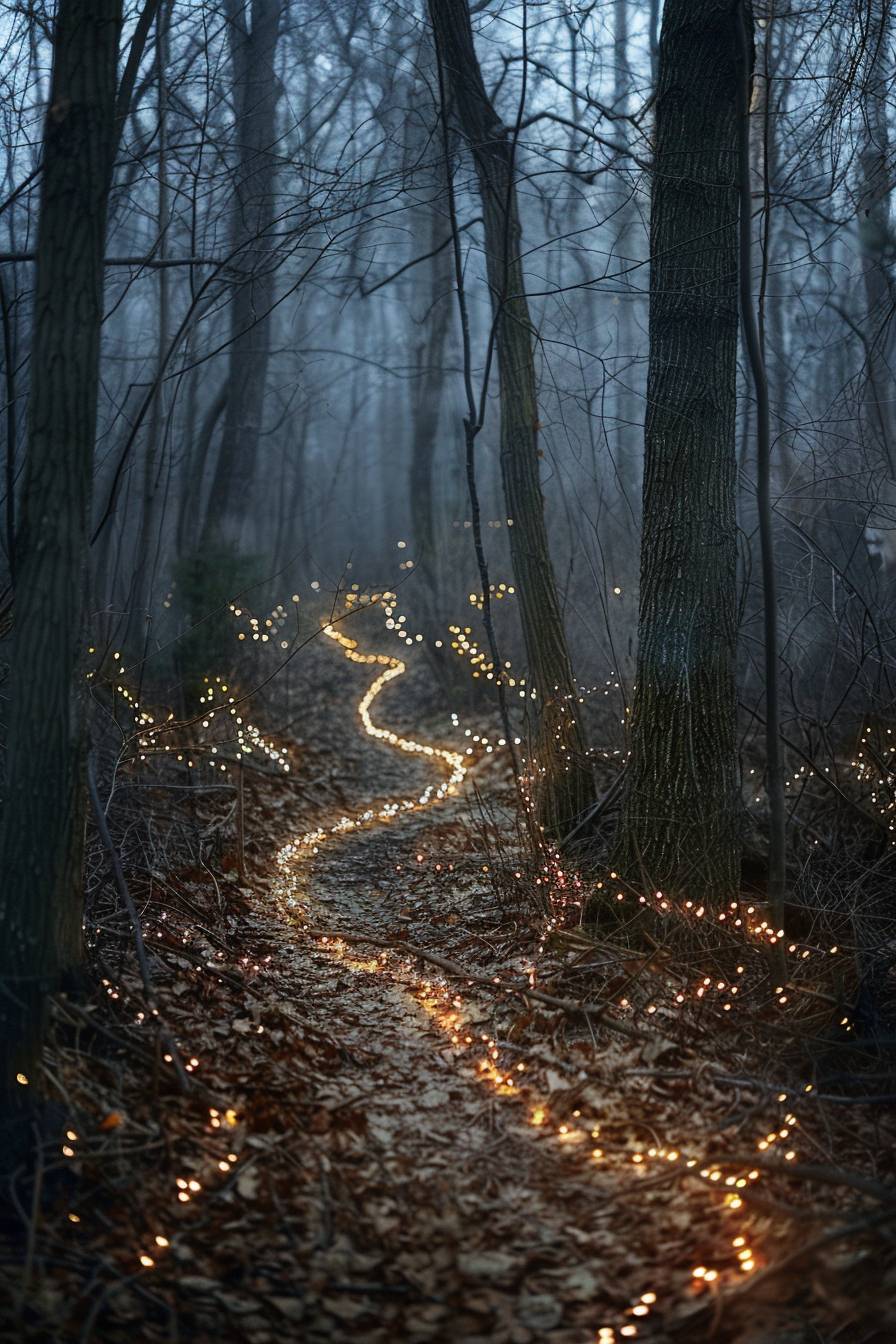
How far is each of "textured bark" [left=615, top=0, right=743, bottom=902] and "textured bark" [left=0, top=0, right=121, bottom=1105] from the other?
2.98 metres

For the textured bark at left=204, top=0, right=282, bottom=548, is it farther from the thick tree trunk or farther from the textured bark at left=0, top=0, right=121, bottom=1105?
the thick tree trunk

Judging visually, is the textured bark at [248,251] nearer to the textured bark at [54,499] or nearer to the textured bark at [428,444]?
the textured bark at [54,499]

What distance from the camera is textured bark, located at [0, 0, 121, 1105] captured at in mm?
3477

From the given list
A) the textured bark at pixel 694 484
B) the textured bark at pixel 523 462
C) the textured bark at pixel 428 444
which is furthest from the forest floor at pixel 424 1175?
the textured bark at pixel 428 444

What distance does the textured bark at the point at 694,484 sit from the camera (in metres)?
5.17

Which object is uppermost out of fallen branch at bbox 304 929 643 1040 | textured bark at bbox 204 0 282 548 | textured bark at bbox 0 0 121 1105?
textured bark at bbox 204 0 282 548

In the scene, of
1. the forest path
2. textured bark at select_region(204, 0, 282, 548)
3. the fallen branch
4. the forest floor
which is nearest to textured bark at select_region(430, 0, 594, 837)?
textured bark at select_region(204, 0, 282, 548)

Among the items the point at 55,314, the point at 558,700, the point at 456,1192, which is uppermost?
the point at 55,314

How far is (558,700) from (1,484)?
4630 millimetres

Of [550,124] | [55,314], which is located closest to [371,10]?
[550,124]

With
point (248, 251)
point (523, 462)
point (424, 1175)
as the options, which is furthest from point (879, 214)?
point (424, 1175)

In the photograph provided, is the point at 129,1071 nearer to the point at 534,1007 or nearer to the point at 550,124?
the point at 534,1007

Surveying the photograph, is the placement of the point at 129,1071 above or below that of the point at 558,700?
below

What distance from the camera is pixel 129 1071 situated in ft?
11.9
